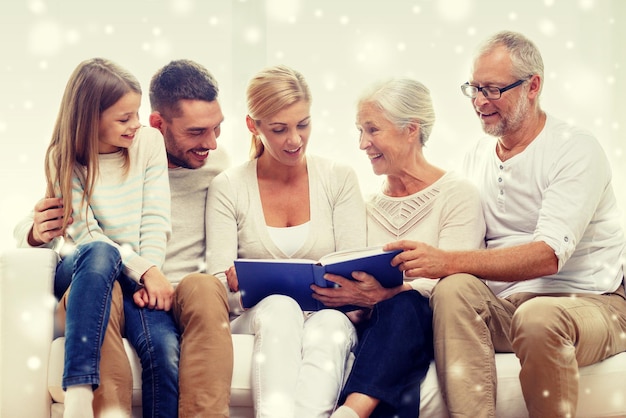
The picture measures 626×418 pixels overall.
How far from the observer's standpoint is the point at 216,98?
258 cm

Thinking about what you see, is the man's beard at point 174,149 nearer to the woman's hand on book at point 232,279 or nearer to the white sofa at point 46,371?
the woman's hand on book at point 232,279

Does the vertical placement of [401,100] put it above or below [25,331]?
above

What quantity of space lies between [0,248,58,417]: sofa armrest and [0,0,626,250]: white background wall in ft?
3.92

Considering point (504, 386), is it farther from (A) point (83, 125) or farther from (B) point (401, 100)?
(A) point (83, 125)

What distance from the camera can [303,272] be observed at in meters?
2.15

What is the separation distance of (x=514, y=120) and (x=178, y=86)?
1008 mm

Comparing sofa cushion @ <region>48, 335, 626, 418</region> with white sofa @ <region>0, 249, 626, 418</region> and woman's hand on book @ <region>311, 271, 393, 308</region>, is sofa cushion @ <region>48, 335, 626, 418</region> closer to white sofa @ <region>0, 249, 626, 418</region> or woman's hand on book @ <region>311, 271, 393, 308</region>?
white sofa @ <region>0, 249, 626, 418</region>

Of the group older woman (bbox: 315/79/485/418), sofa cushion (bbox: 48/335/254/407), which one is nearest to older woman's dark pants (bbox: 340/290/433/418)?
older woman (bbox: 315/79/485/418)

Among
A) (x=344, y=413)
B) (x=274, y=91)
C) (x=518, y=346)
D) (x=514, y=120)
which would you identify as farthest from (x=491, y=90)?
(x=344, y=413)

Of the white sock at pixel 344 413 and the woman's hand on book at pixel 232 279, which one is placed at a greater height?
the woman's hand on book at pixel 232 279

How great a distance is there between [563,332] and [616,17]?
1.99 m

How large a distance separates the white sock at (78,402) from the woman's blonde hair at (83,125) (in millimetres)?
547

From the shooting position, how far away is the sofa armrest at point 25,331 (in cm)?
210
